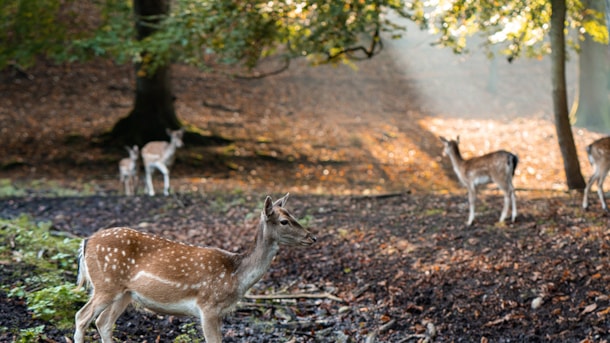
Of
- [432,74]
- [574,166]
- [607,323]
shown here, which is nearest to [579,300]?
[607,323]

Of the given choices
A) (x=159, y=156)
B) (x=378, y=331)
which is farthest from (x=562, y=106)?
(x=159, y=156)

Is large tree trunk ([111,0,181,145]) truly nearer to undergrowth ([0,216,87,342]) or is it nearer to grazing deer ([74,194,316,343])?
undergrowth ([0,216,87,342])

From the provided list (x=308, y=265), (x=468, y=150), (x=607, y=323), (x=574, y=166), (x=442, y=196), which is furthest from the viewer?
(x=468, y=150)

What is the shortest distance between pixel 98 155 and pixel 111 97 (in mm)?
5272

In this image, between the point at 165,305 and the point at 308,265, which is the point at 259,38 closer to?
the point at 308,265

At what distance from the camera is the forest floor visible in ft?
23.7

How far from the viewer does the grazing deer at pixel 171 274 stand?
5.66 metres

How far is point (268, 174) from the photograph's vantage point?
17.5 metres

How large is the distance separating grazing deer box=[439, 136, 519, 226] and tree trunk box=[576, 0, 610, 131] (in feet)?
40.8

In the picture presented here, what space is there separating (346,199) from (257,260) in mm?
7259

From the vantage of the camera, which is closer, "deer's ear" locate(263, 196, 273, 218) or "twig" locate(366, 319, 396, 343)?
"deer's ear" locate(263, 196, 273, 218)

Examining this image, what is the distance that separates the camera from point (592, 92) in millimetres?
21703

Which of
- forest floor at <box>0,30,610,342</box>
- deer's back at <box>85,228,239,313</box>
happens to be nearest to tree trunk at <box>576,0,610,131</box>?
forest floor at <box>0,30,610,342</box>

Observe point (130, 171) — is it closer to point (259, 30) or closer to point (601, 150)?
point (259, 30)
